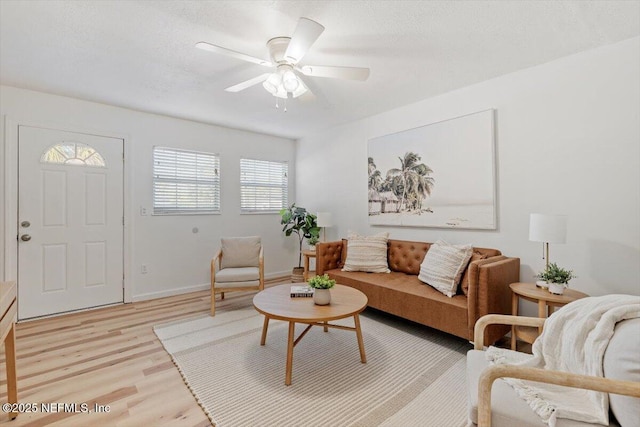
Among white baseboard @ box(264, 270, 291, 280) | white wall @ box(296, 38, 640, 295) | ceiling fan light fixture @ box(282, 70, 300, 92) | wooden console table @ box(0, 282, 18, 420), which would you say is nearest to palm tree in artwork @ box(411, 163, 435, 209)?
white wall @ box(296, 38, 640, 295)

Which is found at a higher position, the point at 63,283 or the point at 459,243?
the point at 459,243

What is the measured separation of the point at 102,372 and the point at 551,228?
11.7 ft

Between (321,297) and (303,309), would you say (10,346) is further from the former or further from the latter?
(321,297)

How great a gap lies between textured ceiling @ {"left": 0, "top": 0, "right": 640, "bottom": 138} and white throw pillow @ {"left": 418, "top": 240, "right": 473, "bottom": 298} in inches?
67.2

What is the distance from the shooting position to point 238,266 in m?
3.79

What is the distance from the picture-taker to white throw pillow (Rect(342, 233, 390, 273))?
134 inches

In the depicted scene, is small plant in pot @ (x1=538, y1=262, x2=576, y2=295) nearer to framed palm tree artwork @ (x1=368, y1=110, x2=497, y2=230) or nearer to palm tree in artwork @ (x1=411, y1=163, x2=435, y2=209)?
framed palm tree artwork @ (x1=368, y1=110, x2=497, y2=230)

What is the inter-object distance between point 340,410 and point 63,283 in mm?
3504

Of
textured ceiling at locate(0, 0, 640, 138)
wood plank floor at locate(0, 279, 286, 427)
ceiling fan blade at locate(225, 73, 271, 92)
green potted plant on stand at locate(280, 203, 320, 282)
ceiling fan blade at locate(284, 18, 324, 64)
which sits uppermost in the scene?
textured ceiling at locate(0, 0, 640, 138)

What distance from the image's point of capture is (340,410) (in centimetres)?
170

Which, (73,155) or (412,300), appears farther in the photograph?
(73,155)

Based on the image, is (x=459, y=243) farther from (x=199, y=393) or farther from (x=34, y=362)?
(x=34, y=362)

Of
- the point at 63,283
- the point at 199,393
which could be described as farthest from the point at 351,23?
the point at 63,283

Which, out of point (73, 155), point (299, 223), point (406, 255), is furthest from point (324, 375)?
point (73, 155)
